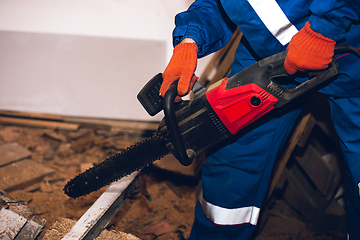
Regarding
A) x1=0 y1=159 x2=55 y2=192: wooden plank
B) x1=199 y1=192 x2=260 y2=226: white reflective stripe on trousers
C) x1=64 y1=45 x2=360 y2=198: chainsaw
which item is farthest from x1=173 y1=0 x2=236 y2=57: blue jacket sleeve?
x1=0 y1=159 x2=55 y2=192: wooden plank

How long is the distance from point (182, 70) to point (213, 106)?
0.23 metres

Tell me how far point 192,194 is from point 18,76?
2480 millimetres

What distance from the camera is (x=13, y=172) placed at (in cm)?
245

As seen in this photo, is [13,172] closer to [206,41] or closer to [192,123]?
[192,123]

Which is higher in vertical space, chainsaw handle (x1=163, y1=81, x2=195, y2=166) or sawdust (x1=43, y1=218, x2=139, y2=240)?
chainsaw handle (x1=163, y1=81, x2=195, y2=166)

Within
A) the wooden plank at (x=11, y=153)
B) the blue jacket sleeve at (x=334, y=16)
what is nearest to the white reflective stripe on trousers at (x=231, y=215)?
the blue jacket sleeve at (x=334, y=16)

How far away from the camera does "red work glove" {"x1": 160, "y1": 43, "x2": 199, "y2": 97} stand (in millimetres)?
1208

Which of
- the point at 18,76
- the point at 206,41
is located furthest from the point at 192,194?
the point at 18,76

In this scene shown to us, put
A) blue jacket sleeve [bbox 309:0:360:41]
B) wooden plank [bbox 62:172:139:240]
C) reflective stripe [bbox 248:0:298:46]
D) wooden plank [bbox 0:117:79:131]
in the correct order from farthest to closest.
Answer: wooden plank [bbox 0:117:79:131], wooden plank [bbox 62:172:139:240], reflective stripe [bbox 248:0:298:46], blue jacket sleeve [bbox 309:0:360:41]

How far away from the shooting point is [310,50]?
1.04m

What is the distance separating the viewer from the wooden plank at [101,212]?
1287 millimetres

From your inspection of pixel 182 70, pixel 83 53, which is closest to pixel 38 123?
pixel 83 53

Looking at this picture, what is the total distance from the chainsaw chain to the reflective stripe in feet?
2.44

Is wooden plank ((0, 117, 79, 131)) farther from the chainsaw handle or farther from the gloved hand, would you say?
the gloved hand
